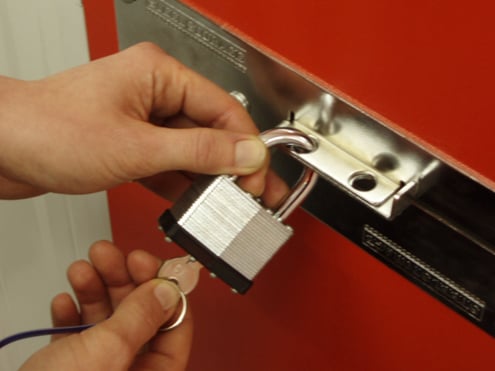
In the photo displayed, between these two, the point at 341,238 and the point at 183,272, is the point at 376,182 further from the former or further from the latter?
the point at 183,272

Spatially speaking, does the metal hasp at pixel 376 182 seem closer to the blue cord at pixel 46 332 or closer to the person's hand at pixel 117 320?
the person's hand at pixel 117 320

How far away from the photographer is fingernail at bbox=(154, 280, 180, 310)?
601 mm

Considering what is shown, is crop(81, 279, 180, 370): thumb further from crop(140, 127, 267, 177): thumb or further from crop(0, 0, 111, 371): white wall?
crop(0, 0, 111, 371): white wall

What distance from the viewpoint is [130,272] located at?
709mm

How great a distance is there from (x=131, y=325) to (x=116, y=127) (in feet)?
0.47

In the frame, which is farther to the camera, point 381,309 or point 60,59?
point 60,59

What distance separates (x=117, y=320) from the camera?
1.89ft

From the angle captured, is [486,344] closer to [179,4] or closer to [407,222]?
[407,222]

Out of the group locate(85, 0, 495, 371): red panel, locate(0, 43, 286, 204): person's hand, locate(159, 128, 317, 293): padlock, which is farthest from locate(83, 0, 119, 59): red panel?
locate(159, 128, 317, 293): padlock

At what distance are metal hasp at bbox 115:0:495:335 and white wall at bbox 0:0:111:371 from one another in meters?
0.21

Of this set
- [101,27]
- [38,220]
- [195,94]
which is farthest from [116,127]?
[38,220]

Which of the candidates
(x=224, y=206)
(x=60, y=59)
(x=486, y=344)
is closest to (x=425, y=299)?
(x=486, y=344)

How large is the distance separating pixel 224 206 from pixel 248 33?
0.12 m

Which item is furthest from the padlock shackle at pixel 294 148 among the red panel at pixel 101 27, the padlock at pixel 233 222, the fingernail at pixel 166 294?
the red panel at pixel 101 27
